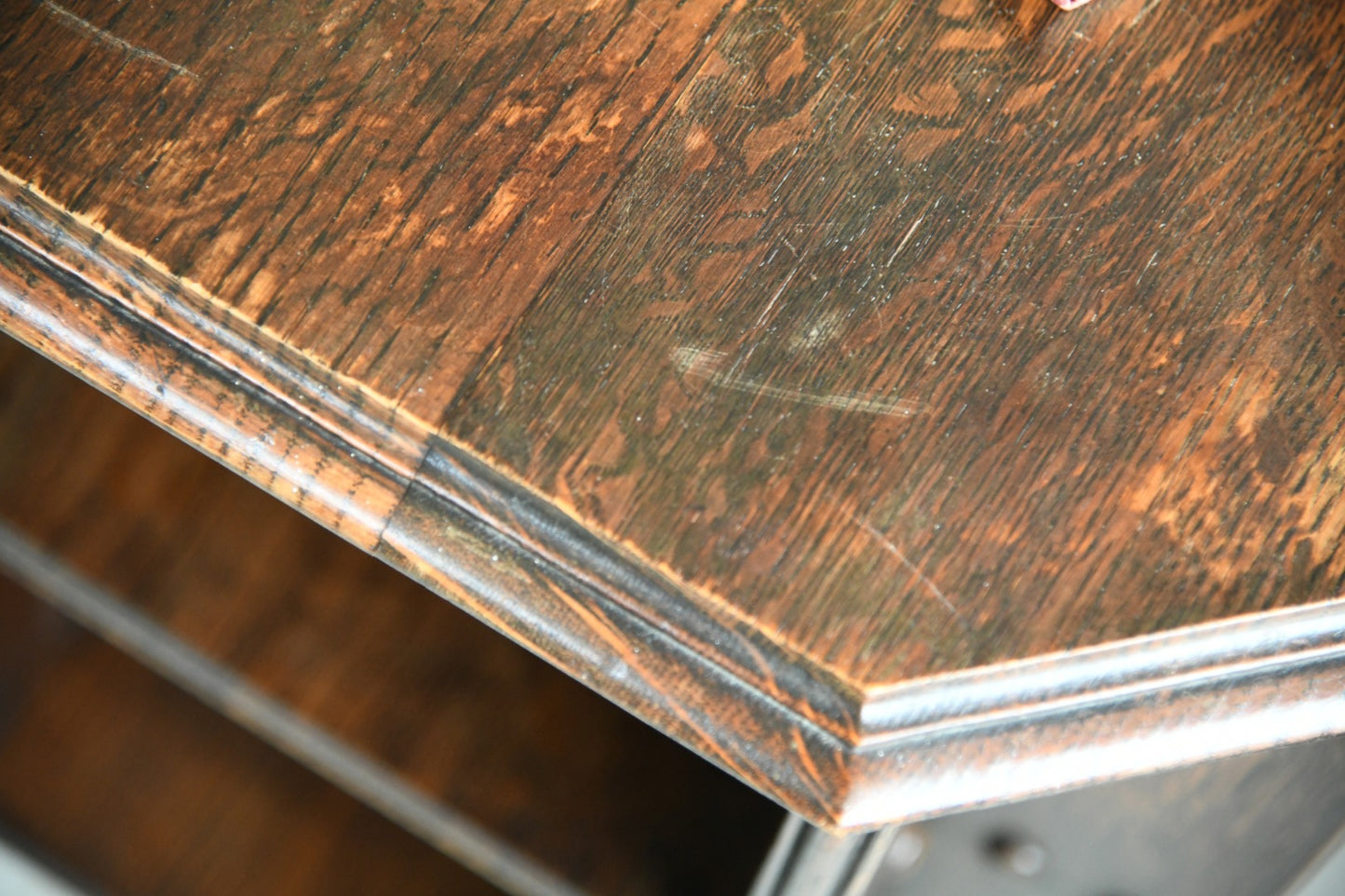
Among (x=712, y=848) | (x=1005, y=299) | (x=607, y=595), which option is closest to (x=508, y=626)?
(x=607, y=595)

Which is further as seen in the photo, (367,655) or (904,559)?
(367,655)

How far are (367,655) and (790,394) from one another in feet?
1.42

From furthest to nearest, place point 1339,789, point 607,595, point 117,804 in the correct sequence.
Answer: point 117,804 → point 1339,789 → point 607,595

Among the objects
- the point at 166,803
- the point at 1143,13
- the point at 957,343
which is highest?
the point at 1143,13

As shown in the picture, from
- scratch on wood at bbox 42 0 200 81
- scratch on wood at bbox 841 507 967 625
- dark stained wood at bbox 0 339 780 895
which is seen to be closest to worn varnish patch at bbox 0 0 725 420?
scratch on wood at bbox 42 0 200 81

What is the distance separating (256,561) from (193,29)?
42 cm

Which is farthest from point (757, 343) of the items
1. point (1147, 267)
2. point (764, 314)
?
point (1147, 267)

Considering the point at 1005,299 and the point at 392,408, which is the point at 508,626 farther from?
the point at 1005,299

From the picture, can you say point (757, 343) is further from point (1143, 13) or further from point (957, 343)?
point (1143, 13)

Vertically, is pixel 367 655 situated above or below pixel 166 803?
above

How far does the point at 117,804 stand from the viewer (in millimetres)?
645

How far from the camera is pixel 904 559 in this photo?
11.9 inches

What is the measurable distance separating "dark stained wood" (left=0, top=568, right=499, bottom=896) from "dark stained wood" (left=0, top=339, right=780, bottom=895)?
43 mm

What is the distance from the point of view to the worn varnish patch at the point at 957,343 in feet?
0.99
